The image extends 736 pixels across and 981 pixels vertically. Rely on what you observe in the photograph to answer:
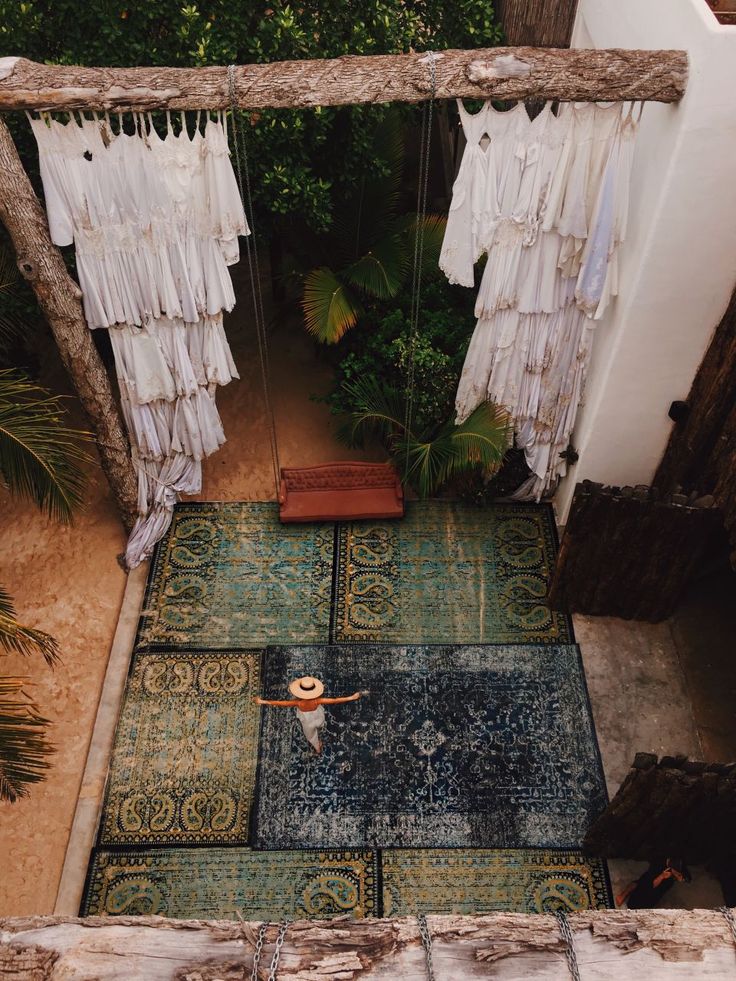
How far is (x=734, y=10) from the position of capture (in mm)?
5027

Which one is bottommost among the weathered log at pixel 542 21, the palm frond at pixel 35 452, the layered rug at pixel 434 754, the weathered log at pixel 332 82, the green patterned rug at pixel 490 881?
the green patterned rug at pixel 490 881

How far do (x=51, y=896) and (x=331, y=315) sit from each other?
4.26 meters

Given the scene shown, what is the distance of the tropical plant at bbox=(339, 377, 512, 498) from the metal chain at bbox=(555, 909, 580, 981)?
380 centimetres

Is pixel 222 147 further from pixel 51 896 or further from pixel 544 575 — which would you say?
pixel 51 896

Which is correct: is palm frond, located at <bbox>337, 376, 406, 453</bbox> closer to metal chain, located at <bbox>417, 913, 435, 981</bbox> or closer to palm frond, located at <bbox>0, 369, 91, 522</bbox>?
palm frond, located at <bbox>0, 369, 91, 522</bbox>

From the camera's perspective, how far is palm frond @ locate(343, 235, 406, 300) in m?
6.75

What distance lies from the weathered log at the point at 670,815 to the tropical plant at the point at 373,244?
3.72 meters

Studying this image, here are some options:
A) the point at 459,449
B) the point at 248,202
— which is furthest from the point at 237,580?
the point at 248,202

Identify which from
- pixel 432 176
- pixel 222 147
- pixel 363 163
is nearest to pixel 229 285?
pixel 222 147

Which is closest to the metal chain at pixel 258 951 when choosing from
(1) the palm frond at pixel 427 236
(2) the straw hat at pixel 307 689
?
(2) the straw hat at pixel 307 689

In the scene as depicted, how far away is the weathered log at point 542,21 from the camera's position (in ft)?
22.1

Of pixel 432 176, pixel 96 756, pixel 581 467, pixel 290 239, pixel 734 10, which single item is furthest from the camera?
pixel 432 176

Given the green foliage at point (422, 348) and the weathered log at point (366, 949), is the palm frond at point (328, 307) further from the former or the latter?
the weathered log at point (366, 949)

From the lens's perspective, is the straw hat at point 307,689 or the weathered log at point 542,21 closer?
the straw hat at point 307,689
